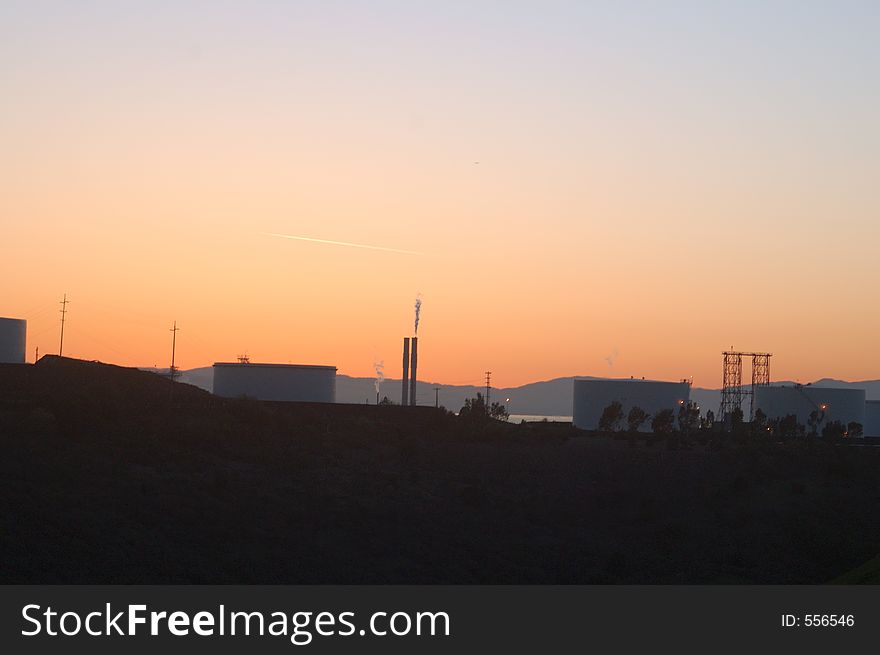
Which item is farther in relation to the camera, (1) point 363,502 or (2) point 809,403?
(2) point 809,403

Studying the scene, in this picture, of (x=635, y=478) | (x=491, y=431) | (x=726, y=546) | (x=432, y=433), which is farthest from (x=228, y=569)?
(x=491, y=431)

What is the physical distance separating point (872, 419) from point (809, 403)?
68.9ft

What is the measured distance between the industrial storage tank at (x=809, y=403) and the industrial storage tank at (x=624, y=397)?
1320cm

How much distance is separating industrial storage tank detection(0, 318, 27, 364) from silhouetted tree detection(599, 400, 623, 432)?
46.4m

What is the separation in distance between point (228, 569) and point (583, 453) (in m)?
28.3

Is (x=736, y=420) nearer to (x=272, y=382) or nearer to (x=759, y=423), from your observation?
(x=759, y=423)

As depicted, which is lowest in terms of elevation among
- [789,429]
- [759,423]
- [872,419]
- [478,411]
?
[789,429]

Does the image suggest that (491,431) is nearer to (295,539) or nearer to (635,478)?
(635,478)

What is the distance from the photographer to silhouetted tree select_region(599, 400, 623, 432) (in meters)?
91.1

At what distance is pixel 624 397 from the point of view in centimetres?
10325

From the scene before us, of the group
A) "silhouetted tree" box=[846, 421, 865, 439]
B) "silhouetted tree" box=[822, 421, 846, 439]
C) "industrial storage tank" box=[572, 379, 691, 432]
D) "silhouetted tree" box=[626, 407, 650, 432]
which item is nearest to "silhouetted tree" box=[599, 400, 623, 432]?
"silhouetted tree" box=[626, 407, 650, 432]

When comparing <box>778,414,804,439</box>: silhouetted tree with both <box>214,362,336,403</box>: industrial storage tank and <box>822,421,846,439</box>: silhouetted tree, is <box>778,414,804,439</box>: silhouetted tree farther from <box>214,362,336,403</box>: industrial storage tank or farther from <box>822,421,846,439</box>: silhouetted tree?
<box>214,362,336,403</box>: industrial storage tank

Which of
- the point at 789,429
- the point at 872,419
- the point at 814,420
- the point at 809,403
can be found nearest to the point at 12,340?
the point at 789,429

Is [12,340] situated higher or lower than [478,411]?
higher
